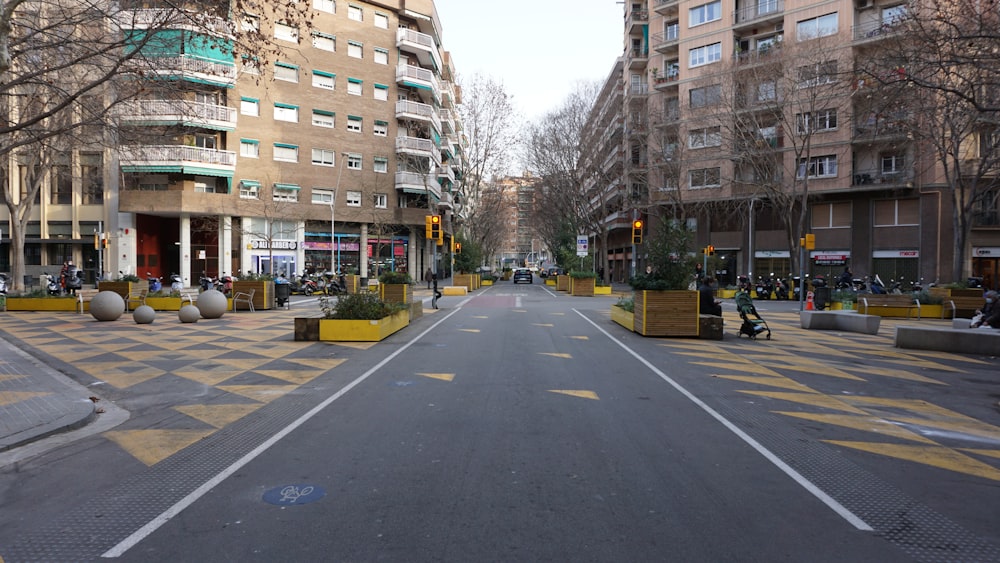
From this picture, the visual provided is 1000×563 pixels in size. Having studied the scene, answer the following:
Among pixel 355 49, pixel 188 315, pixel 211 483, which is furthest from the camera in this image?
pixel 355 49

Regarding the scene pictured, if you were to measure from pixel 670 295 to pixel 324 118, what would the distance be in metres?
37.8

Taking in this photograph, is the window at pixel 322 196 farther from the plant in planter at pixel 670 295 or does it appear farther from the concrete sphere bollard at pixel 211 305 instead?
the plant in planter at pixel 670 295

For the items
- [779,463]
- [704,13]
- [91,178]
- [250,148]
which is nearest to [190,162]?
[250,148]

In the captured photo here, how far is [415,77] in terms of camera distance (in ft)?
164

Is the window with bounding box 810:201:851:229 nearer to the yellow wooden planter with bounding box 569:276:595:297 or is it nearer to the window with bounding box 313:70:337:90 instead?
the yellow wooden planter with bounding box 569:276:595:297

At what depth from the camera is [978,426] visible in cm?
725

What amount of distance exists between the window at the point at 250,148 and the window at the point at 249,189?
6.11 feet

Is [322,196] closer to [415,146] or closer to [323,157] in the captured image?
[323,157]

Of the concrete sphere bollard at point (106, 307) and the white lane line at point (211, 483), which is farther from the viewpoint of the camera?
the concrete sphere bollard at point (106, 307)

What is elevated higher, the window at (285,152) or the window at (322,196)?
the window at (285,152)

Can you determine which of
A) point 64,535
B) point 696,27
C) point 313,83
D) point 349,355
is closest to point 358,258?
point 313,83

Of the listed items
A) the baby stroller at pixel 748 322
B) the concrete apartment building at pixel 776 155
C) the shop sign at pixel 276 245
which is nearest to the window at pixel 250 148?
the shop sign at pixel 276 245

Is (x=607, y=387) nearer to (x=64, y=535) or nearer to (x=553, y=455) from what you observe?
(x=553, y=455)

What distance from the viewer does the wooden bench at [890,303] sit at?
866 inches
